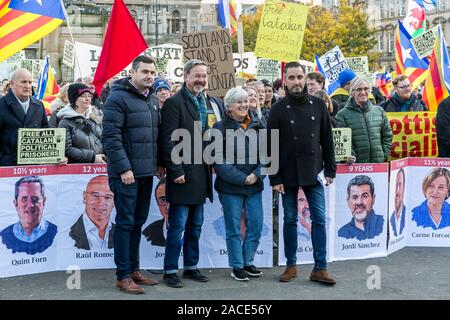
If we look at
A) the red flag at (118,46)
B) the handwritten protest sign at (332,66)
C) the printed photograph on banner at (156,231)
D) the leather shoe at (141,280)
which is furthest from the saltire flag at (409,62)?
the leather shoe at (141,280)

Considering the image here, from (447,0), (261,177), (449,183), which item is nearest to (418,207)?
(449,183)

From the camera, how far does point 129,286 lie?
6.05m

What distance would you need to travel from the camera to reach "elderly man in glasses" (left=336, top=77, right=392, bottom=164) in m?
7.57

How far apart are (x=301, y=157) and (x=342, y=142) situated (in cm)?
107

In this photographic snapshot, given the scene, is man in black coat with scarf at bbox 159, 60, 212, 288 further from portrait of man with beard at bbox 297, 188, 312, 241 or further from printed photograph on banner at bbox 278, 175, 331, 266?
portrait of man with beard at bbox 297, 188, 312, 241

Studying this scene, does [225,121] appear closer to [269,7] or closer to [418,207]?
[418,207]

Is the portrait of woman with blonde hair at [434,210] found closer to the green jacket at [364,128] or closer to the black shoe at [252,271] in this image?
the green jacket at [364,128]

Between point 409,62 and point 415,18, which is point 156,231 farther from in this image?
point 415,18

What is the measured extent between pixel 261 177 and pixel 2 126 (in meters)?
2.87

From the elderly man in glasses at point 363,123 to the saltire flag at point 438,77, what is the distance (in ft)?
7.28

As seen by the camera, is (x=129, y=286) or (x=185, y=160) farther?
(x=185, y=160)

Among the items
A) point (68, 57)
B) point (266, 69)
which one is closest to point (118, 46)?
point (266, 69)

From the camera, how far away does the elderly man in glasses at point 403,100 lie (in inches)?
369

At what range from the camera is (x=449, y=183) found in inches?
320
